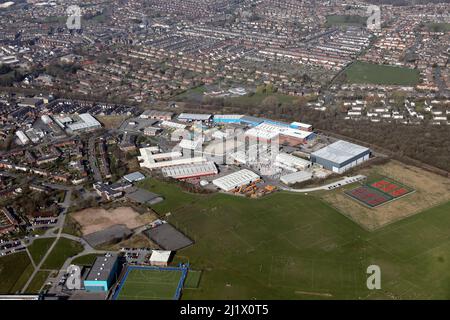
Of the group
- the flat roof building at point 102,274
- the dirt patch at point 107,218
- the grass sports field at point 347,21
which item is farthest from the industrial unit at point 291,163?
the grass sports field at point 347,21

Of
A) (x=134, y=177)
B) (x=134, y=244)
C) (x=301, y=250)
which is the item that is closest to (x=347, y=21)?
(x=134, y=177)

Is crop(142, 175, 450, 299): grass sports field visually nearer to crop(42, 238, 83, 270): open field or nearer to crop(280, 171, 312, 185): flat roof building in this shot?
crop(280, 171, 312, 185): flat roof building

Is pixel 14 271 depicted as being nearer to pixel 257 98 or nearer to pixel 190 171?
pixel 190 171

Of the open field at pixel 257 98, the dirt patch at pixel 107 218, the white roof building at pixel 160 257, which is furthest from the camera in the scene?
the open field at pixel 257 98

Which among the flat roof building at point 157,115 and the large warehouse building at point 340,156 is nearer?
the large warehouse building at point 340,156

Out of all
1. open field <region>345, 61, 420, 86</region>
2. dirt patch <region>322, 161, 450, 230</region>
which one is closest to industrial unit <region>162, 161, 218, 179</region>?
dirt patch <region>322, 161, 450, 230</region>

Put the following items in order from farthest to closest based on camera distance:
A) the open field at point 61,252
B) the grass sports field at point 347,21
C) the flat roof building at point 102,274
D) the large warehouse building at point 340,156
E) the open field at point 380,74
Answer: the grass sports field at point 347,21, the open field at point 380,74, the large warehouse building at point 340,156, the open field at point 61,252, the flat roof building at point 102,274

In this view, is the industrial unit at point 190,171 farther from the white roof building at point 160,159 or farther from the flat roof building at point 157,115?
the flat roof building at point 157,115
